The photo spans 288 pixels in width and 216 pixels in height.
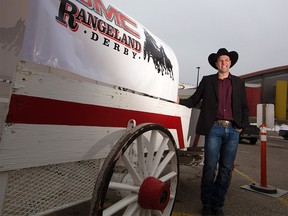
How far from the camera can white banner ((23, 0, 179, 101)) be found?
1.48 m

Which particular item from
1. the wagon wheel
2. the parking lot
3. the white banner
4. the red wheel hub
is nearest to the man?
the parking lot

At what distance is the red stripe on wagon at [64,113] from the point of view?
1.21m

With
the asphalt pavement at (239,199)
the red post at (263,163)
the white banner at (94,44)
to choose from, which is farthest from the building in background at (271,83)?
the white banner at (94,44)

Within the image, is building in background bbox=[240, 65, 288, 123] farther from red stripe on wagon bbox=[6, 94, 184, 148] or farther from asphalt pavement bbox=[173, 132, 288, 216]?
red stripe on wagon bbox=[6, 94, 184, 148]

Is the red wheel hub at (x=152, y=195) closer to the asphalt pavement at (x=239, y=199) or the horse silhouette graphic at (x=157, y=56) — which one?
the horse silhouette graphic at (x=157, y=56)

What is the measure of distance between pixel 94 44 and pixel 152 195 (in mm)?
1114

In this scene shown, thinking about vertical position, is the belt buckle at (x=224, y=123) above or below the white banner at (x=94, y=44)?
below

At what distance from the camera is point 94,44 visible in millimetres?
1835

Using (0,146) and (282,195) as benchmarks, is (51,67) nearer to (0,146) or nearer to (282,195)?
(0,146)

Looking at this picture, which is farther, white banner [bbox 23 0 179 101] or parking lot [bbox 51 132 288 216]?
parking lot [bbox 51 132 288 216]

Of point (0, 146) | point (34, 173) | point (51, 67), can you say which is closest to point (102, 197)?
point (34, 173)

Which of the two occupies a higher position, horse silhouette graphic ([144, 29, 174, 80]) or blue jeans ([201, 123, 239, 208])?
horse silhouette graphic ([144, 29, 174, 80])

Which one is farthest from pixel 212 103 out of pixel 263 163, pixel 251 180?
pixel 251 180

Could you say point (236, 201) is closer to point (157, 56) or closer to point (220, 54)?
point (220, 54)
